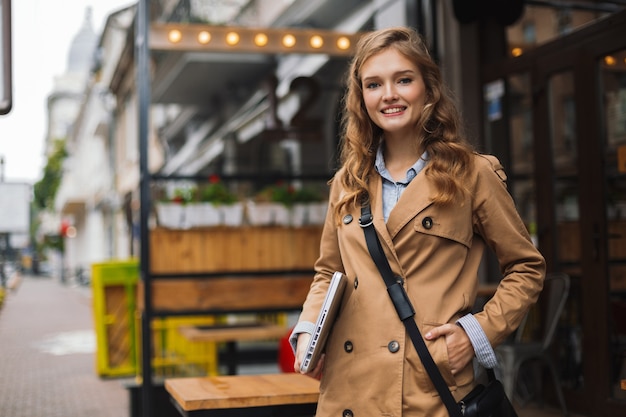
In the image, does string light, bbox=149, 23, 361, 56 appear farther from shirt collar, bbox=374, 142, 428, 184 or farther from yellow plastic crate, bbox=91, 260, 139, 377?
shirt collar, bbox=374, 142, 428, 184

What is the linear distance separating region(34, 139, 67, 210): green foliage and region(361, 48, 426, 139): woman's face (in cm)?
5736

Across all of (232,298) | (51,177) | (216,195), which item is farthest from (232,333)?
(51,177)

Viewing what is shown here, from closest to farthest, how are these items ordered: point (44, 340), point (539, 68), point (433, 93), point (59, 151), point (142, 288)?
point (433, 93) → point (539, 68) → point (142, 288) → point (44, 340) → point (59, 151)

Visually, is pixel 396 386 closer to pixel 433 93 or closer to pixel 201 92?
pixel 433 93

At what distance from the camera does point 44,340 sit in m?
15.0

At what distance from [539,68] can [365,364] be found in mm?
4668

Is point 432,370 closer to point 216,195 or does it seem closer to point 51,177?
point 216,195

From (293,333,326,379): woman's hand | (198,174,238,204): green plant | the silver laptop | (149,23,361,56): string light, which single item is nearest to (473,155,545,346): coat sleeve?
the silver laptop

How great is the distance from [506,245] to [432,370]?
0.41 m

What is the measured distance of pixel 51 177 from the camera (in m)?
59.6

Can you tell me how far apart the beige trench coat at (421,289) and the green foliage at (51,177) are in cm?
5741

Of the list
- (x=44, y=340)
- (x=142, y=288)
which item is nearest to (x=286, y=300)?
(x=142, y=288)

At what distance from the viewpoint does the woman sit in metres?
2.28

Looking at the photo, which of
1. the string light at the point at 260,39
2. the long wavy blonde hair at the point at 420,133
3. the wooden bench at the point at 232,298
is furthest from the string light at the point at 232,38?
the long wavy blonde hair at the point at 420,133
